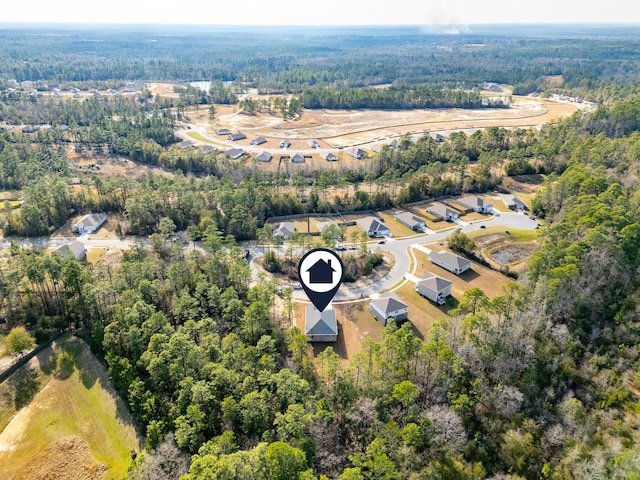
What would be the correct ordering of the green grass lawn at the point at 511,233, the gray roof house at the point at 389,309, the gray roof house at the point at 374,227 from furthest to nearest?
the gray roof house at the point at 374,227
the green grass lawn at the point at 511,233
the gray roof house at the point at 389,309

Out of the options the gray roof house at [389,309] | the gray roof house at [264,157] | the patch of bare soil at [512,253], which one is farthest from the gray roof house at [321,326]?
the gray roof house at [264,157]

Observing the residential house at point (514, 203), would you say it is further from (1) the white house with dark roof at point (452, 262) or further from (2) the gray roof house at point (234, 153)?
(2) the gray roof house at point (234, 153)

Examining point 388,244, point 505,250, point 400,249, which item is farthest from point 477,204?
point 388,244

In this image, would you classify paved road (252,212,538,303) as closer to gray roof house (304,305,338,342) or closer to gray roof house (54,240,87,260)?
gray roof house (304,305,338,342)

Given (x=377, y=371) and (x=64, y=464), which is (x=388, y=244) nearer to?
(x=377, y=371)

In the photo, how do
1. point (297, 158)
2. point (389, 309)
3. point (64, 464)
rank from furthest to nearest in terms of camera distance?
point (297, 158)
point (389, 309)
point (64, 464)

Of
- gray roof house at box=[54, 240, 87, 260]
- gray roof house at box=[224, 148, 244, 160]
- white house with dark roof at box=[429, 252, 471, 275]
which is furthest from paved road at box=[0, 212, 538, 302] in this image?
gray roof house at box=[224, 148, 244, 160]
